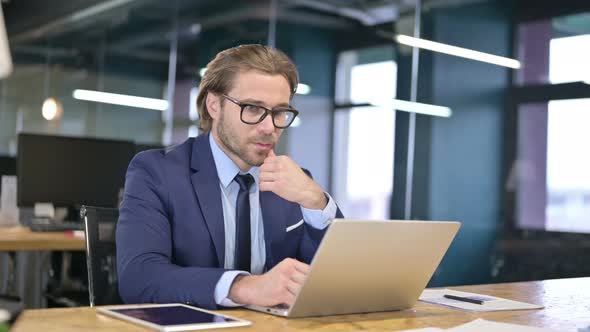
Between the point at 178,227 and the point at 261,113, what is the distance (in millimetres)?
402

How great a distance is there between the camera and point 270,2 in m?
6.99

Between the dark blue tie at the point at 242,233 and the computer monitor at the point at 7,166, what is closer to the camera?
the dark blue tie at the point at 242,233

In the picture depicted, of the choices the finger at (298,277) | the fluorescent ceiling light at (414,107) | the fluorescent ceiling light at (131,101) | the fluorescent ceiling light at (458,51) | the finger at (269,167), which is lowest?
the finger at (298,277)

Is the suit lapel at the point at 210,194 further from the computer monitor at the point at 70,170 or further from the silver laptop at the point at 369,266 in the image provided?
the computer monitor at the point at 70,170

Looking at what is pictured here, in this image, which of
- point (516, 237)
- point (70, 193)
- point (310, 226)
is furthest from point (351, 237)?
point (516, 237)

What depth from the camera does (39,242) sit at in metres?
3.71

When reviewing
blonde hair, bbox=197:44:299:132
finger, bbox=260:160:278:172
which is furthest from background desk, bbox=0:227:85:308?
finger, bbox=260:160:278:172

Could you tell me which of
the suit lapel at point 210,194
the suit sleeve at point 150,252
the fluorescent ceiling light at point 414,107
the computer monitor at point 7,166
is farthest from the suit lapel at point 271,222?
the fluorescent ceiling light at point 414,107

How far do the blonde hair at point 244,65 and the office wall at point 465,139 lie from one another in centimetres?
341

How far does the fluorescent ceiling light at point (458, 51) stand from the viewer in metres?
5.41

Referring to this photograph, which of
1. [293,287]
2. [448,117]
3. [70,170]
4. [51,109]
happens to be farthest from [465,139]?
[51,109]

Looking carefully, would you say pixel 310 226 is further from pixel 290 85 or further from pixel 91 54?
pixel 91 54

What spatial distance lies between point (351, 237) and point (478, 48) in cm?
440

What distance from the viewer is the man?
1.92 metres
